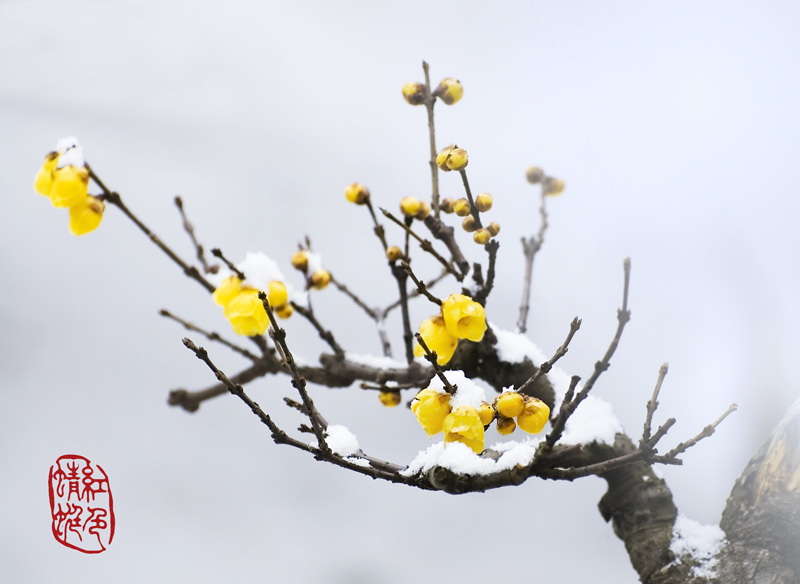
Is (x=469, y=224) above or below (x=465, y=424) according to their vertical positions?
above

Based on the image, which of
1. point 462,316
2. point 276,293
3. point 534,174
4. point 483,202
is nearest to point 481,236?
point 483,202

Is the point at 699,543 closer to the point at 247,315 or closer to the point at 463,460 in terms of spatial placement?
the point at 463,460

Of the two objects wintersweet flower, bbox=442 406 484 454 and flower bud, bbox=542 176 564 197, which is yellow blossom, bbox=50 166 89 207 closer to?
wintersweet flower, bbox=442 406 484 454

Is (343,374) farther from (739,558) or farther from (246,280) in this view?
(739,558)

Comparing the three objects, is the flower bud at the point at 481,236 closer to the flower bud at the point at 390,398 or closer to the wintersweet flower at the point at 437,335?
the wintersweet flower at the point at 437,335

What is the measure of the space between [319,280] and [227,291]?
7.5 inches

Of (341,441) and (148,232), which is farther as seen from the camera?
(148,232)

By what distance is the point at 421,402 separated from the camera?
0.61 meters

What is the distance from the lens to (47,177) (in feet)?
2.48

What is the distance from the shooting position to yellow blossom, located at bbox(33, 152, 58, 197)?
756 mm

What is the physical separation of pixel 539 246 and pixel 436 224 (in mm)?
293

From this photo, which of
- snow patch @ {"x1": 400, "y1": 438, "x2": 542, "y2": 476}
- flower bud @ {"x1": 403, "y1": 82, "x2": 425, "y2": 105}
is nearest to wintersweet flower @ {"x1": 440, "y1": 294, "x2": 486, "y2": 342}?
snow patch @ {"x1": 400, "y1": 438, "x2": 542, "y2": 476}

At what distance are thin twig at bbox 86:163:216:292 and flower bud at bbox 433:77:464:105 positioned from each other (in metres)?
0.36

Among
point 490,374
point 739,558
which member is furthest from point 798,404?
point 490,374
